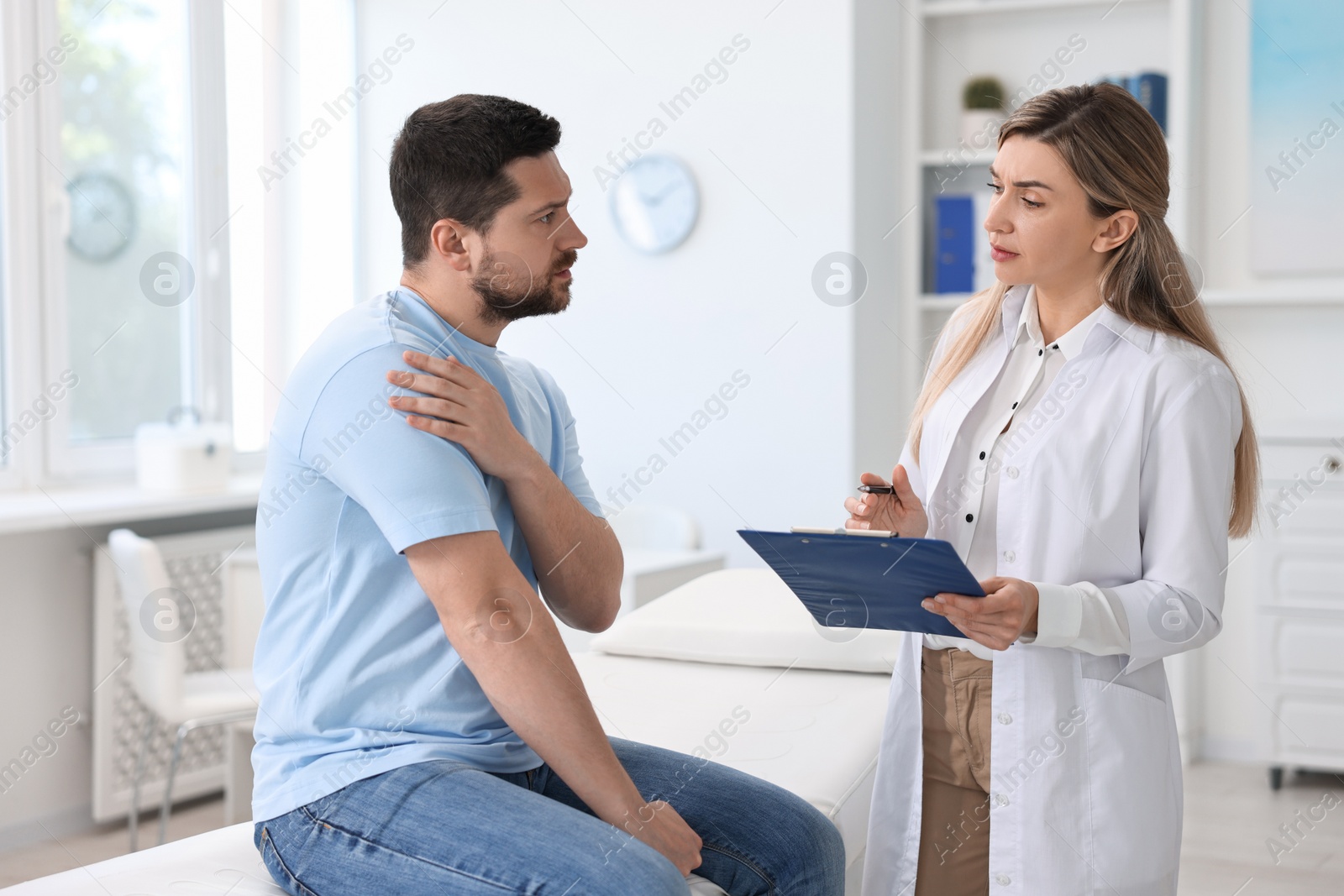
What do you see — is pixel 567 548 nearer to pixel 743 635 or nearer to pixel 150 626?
pixel 743 635

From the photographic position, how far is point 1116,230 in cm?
135

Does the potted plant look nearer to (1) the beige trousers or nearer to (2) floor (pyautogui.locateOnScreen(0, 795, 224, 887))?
(1) the beige trousers

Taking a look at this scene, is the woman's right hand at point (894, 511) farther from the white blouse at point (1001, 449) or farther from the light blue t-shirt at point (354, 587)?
the light blue t-shirt at point (354, 587)

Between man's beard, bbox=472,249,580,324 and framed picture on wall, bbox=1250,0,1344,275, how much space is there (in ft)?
8.49

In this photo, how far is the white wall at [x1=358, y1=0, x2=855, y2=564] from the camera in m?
3.38

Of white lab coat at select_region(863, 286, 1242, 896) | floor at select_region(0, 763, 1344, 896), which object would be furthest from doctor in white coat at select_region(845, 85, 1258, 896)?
floor at select_region(0, 763, 1344, 896)

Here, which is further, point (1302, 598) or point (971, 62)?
point (971, 62)

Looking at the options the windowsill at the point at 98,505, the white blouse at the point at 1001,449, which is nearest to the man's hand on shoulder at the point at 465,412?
the white blouse at the point at 1001,449

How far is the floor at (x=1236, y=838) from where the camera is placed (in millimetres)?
2516

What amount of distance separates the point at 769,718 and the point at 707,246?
1835 millimetres

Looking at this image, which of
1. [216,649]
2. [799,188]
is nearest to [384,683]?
[216,649]

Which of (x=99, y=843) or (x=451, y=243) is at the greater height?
(x=451, y=243)

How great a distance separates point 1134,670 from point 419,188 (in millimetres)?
953

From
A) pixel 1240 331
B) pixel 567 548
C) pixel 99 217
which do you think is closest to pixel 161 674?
pixel 99 217
